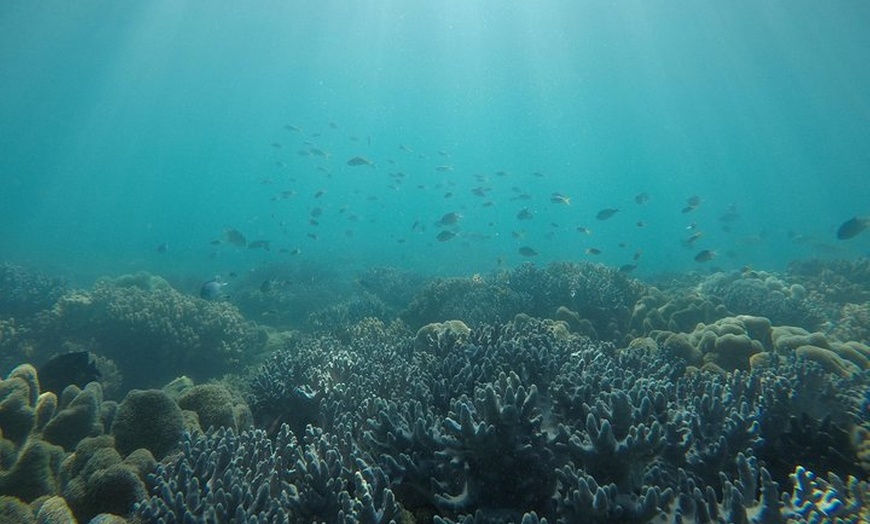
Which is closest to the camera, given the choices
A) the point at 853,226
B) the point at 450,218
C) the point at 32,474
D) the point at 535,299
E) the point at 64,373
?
the point at 32,474

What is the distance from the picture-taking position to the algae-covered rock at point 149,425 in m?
4.20

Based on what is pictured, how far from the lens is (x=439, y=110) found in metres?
126

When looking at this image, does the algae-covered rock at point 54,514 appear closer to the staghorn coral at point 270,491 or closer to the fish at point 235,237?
the staghorn coral at point 270,491

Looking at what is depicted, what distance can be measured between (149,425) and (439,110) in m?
130

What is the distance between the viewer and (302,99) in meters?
108

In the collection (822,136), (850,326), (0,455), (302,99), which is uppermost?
(822,136)

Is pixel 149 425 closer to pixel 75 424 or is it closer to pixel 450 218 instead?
pixel 75 424

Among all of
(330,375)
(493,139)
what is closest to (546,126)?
(493,139)

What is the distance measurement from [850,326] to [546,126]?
129663mm

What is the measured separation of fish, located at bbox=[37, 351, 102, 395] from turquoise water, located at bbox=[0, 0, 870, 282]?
12.6m

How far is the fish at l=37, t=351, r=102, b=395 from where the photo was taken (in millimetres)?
6543

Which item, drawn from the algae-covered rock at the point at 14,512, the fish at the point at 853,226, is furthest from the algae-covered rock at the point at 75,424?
the fish at the point at 853,226

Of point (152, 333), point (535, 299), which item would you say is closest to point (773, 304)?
point (535, 299)

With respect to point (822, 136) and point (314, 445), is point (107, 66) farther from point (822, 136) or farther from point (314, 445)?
point (822, 136)
